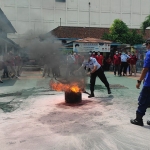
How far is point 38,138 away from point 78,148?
754 mm

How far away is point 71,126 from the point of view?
13.3 ft

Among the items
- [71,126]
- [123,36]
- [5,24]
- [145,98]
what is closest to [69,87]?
[71,126]

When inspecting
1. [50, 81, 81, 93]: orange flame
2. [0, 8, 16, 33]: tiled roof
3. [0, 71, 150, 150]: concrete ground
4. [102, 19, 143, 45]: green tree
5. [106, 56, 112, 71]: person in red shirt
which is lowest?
[0, 71, 150, 150]: concrete ground

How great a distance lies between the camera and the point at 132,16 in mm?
39781

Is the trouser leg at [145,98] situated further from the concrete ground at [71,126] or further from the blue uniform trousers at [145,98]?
the concrete ground at [71,126]

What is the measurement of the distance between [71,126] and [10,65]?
9116 mm

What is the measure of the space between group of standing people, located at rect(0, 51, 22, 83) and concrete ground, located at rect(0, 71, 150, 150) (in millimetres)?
5662

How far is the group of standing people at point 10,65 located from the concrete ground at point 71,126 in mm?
5662

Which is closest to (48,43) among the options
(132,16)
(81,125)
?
(81,125)

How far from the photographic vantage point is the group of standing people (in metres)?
11.5

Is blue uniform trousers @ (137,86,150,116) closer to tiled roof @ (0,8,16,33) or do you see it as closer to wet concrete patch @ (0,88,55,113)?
wet concrete patch @ (0,88,55,113)

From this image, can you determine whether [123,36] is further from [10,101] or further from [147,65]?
[147,65]

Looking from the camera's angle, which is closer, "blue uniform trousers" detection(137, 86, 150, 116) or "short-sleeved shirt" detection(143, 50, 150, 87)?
"short-sleeved shirt" detection(143, 50, 150, 87)

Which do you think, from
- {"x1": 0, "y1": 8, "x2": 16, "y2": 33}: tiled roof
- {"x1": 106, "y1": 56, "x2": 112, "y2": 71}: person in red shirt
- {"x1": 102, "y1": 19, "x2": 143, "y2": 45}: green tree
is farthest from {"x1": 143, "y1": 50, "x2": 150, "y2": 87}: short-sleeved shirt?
{"x1": 102, "y1": 19, "x2": 143, "y2": 45}: green tree
